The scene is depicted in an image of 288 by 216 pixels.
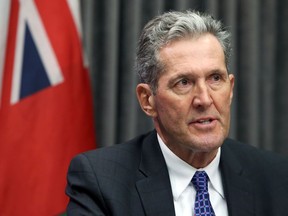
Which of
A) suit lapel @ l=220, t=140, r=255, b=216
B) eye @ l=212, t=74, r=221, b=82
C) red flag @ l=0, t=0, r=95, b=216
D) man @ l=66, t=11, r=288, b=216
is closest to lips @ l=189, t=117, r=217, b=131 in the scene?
man @ l=66, t=11, r=288, b=216

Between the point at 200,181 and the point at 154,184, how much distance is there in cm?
15

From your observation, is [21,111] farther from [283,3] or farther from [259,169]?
[283,3]

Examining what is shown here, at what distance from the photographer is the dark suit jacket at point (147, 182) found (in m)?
1.66

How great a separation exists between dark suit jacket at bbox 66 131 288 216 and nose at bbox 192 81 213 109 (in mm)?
259

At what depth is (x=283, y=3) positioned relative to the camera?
3.04 meters

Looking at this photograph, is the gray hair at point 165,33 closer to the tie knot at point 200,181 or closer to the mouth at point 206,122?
the mouth at point 206,122

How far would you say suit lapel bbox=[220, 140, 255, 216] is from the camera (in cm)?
173

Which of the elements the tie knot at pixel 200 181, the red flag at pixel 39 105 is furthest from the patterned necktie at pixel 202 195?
the red flag at pixel 39 105

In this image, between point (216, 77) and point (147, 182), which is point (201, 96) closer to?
point (216, 77)

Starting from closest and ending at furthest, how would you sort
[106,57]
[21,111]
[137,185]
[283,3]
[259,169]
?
1. [137,185]
2. [259,169]
3. [21,111]
4. [106,57]
5. [283,3]

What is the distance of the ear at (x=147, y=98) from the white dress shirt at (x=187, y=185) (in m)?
0.13

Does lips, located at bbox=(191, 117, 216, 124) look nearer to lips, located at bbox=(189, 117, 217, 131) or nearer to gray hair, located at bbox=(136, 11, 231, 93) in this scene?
lips, located at bbox=(189, 117, 217, 131)

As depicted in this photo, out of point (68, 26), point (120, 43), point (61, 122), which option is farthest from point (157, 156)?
point (120, 43)

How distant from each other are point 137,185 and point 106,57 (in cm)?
114
